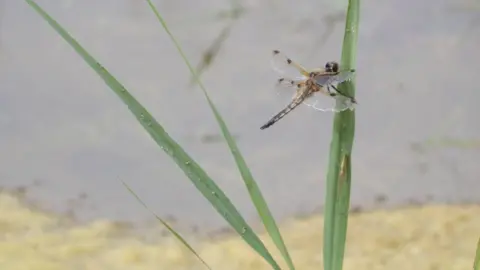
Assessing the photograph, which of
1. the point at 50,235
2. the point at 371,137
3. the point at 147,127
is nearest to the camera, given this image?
the point at 147,127

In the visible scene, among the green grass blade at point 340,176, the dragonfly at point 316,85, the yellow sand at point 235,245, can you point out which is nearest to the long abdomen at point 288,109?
the dragonfly at point 316,85

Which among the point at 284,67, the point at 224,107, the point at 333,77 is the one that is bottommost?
the point at 333,77

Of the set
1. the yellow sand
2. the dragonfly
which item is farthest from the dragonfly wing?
the yellow sand

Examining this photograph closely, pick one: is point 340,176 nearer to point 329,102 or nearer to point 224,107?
point 329,102

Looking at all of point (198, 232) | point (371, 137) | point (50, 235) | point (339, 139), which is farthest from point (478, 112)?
point (339, 139)

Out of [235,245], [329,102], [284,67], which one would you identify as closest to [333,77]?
[329,102]

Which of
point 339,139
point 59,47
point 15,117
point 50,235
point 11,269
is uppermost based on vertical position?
point 59,47

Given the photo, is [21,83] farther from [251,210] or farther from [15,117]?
[251,210]

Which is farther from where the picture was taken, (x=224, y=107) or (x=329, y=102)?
(x=224, y=107)
